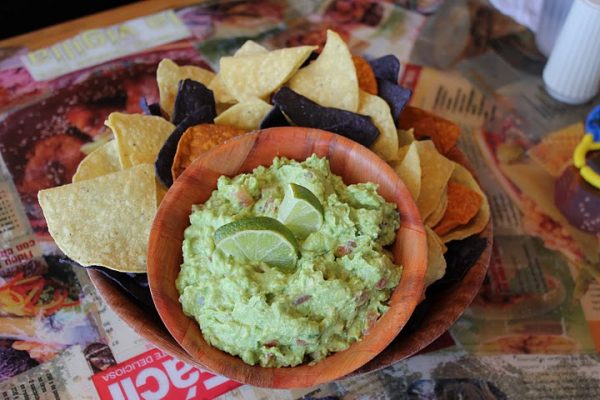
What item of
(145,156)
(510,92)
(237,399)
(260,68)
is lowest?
(237,399)

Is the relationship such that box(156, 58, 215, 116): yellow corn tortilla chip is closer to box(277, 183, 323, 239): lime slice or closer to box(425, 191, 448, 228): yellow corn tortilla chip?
box(277, 183, 323, 239): lime slice

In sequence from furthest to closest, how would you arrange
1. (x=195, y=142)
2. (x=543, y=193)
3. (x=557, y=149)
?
(x=557, y=149)
(x=543, y=193)
(x=195, y=142)

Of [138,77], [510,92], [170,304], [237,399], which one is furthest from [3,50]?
[510,92]

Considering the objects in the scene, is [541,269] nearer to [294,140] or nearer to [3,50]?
[294,140]

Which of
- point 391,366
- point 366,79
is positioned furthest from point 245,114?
point 391,366

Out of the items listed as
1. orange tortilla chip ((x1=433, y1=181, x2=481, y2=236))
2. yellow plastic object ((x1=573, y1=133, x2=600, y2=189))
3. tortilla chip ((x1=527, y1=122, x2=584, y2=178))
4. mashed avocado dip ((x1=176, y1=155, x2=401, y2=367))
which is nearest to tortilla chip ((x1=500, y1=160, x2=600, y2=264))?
tortilla chip ((x1=527, y1=122, x2=584, y2=178))

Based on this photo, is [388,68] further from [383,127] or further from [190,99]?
[190,99]

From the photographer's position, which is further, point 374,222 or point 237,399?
point 237,399
